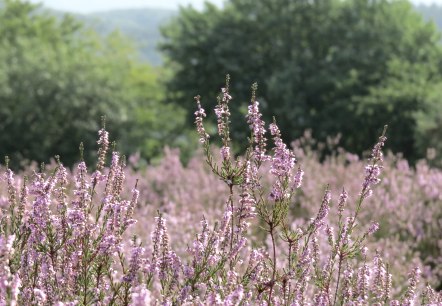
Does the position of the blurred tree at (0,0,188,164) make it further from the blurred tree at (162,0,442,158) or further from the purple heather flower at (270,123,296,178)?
the purple heather flower at (270,123,296,178)

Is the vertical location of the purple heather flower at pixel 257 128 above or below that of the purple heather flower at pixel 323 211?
Answer: above

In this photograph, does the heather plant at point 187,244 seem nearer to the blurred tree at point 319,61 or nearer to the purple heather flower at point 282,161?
the purple heather flower at point 282,161

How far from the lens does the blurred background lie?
22297mm

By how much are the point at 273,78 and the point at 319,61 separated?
1909 mm

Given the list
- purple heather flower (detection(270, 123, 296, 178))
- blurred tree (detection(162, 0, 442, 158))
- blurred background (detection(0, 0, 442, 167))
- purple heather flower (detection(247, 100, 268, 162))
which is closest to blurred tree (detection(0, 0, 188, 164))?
blurred background (detection(0, 0, 442, 167))

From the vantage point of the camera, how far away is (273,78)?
74.8ft

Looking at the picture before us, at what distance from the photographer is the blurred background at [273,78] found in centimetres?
2230

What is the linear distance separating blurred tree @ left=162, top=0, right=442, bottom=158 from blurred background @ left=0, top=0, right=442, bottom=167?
35 mm

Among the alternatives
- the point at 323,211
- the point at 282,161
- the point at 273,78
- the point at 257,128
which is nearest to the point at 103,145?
the point at 257,128

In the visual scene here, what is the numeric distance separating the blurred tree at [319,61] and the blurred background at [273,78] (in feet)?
0.11

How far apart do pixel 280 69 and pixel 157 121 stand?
11.5 meters

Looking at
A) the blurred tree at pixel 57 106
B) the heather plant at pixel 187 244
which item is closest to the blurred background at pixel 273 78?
the blurred tree at pixel 57 106

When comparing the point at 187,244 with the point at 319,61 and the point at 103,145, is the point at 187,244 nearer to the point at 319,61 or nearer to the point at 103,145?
the point at 103,145

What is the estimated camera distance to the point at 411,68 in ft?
75.2
